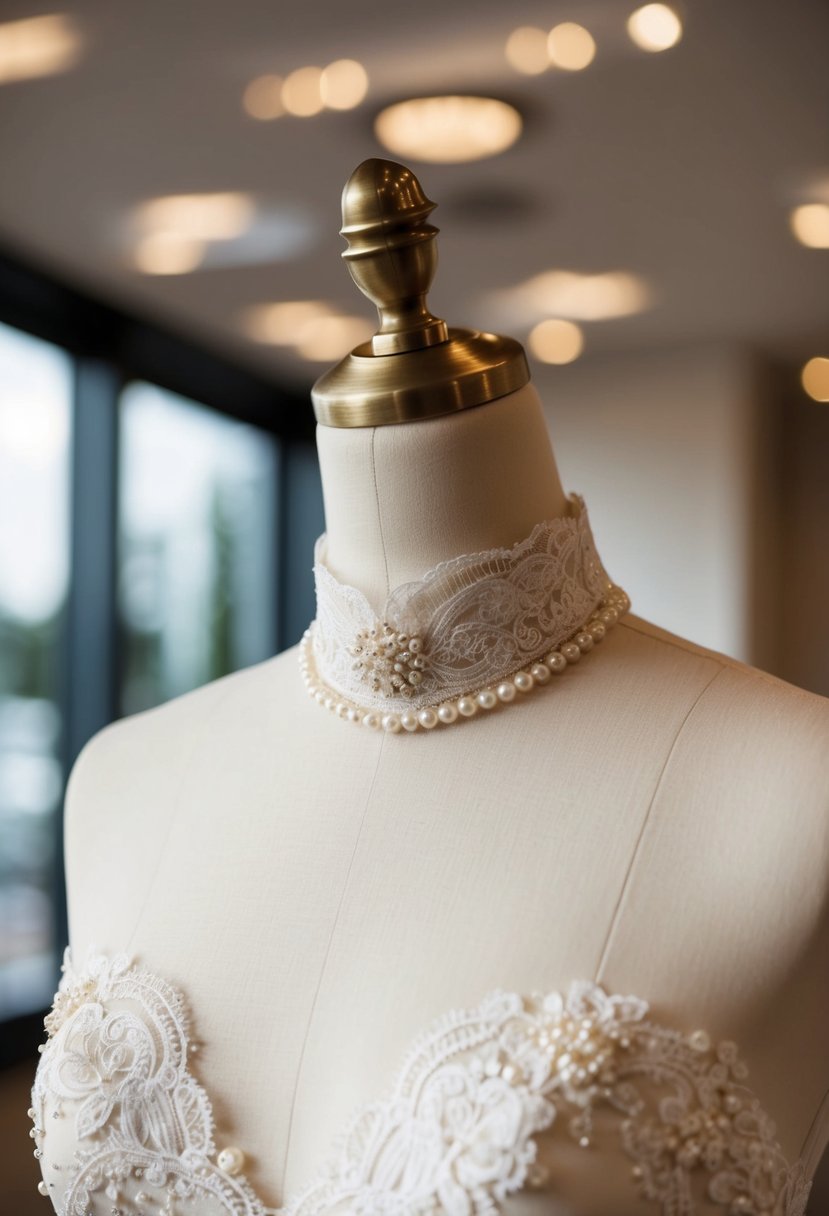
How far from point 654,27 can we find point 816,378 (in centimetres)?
56

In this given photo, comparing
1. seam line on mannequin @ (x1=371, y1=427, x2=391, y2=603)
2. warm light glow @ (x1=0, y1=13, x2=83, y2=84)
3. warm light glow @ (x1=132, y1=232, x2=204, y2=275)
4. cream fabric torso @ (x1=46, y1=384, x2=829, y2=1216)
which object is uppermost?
warm light glow @ (x1=0, y1=13, x2=83, y2=84)

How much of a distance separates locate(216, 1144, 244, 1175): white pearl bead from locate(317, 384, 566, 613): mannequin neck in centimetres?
41

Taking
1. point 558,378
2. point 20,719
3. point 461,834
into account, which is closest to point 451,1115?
point 461,834

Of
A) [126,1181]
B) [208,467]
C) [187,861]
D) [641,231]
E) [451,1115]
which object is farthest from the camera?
[208,467]

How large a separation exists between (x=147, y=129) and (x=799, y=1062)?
1.82 meters

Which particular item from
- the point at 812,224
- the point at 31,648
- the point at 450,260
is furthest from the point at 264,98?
the point at 31,648

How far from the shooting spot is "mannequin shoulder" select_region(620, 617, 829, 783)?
31.0 inches

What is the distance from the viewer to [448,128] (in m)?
1.88

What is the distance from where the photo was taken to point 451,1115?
0.72 meters

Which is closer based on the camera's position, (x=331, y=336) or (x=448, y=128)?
(x=448, y=128)

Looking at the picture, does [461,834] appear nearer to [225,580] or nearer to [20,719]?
[20,719]

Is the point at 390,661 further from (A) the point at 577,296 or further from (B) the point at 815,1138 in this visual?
(A) the point at 577,296

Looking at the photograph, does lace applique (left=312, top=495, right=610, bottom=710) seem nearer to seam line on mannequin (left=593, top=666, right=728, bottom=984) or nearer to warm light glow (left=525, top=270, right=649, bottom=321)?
seam line on mannequin (left=593, top=666, right=728, bottom=984)

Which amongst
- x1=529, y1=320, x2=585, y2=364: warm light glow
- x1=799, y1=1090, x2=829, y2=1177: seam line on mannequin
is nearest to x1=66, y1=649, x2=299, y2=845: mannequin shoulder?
x1=799, y1=1090, x2=829, y2=1177: seam line on mannequin
